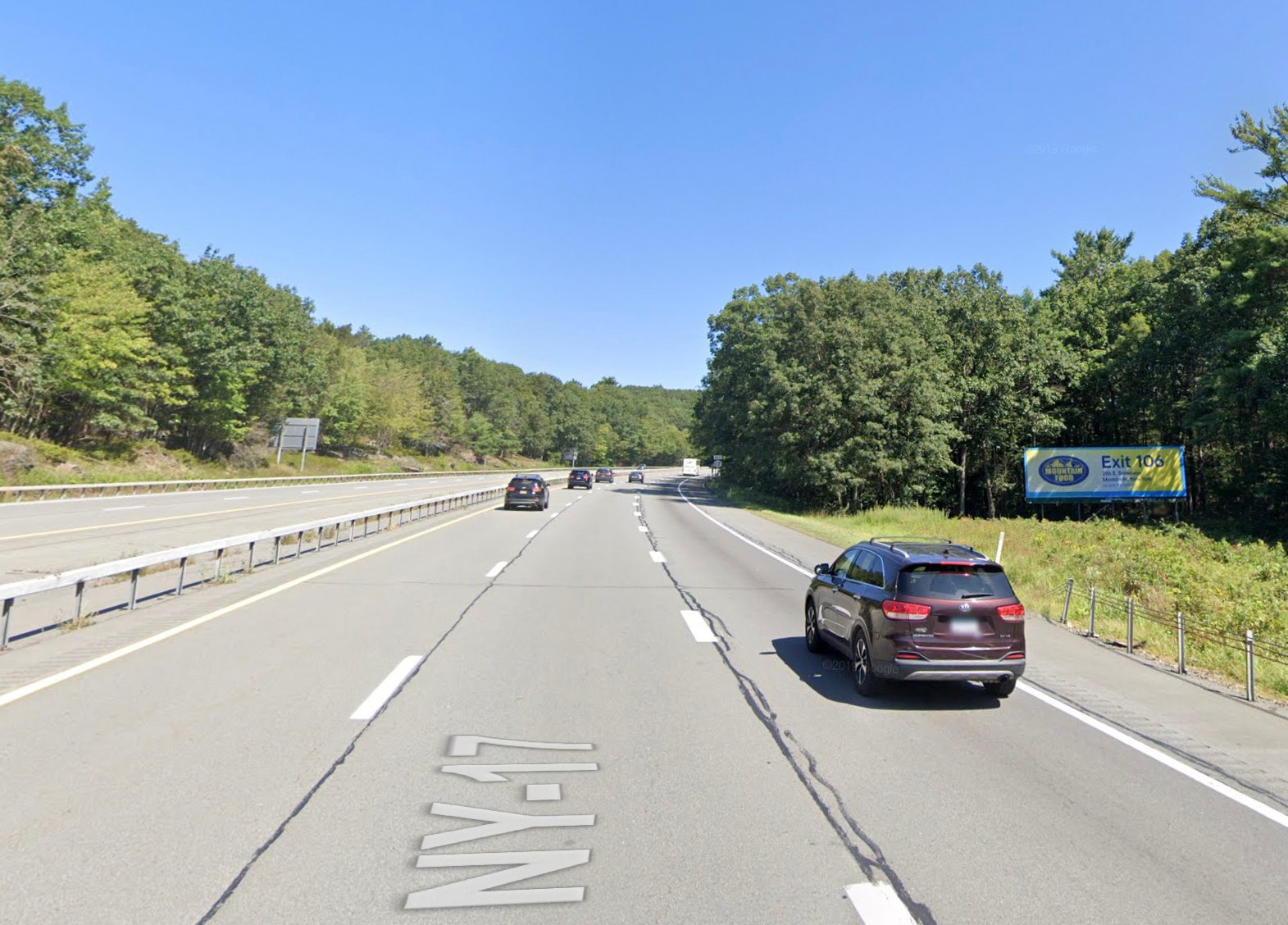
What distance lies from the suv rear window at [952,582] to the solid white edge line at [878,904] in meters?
3.89

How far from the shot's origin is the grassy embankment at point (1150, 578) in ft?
37.6

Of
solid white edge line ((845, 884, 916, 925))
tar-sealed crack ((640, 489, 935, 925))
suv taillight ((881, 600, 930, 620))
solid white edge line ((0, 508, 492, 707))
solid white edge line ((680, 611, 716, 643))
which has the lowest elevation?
solid white edge line ((0, 508, 492, 707))

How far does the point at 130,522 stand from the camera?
2372 cm

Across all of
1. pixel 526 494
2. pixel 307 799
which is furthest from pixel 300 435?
pixel 307 799

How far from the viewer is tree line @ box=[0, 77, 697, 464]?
131 ft

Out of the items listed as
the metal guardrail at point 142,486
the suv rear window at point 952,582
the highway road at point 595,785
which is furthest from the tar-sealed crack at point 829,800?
the metal guardrail at point 142,486

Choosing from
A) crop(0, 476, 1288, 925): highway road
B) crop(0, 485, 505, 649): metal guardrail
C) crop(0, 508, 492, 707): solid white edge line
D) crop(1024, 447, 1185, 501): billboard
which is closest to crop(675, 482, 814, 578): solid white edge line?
crop(0, 476, 1288, 925): highway road

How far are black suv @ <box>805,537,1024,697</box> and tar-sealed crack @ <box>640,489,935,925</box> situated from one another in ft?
3.99

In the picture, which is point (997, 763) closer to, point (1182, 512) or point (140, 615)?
point (140, 615)

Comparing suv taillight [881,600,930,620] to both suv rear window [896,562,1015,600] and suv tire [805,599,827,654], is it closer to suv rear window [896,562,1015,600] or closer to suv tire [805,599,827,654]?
suv rear window [896,562,1015,600]

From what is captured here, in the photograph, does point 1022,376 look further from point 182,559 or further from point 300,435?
point 300,435

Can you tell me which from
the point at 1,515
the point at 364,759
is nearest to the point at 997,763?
the point at 364,759

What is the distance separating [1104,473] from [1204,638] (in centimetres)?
3491

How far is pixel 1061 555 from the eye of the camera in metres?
22.8
